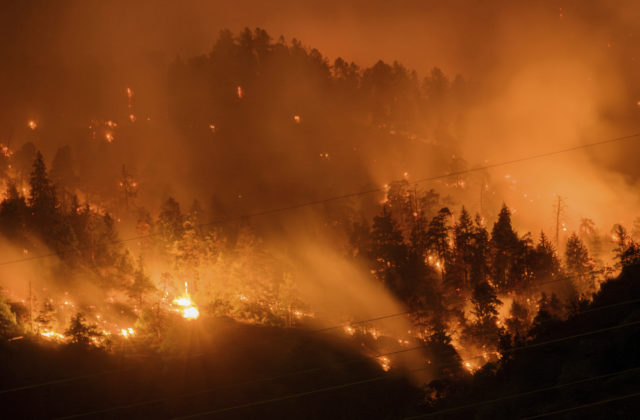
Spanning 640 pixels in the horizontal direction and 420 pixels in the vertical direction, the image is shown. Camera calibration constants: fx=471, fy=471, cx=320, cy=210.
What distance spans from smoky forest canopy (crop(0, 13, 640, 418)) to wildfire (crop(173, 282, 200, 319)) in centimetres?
25

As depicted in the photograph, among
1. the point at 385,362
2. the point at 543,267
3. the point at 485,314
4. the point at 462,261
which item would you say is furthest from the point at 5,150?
the point at 543,267

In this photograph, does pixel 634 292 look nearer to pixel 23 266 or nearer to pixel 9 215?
pixel 23 266

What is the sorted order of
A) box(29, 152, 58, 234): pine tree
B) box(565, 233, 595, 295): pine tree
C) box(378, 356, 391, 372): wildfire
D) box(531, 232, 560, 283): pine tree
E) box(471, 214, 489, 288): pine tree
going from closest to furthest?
box(378, 356, 391, 372): wildfire, box(531, 232, 560, 283): pine tree, box(565, 233, 595, 295): pine tree, box(471, 214, 489, 288): pine tree, box(29, 152, 58, 234): pine tree

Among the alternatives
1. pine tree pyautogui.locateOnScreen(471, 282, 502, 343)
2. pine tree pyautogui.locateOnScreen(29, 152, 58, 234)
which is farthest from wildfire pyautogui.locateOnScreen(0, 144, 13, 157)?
pine tree pyautogui.locateOnScreen(471, 282, 502, 343)

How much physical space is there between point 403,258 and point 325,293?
419 inches

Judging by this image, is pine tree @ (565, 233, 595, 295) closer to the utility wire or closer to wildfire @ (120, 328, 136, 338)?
the utility wire

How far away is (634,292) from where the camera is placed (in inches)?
896

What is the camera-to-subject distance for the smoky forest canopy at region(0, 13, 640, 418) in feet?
134

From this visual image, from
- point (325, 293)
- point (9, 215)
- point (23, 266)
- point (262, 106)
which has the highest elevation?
point (262, 106)

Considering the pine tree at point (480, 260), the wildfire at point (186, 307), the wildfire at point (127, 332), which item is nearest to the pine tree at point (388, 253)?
the pine tree at point (480, 260)

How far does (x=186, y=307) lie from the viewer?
2088 inches

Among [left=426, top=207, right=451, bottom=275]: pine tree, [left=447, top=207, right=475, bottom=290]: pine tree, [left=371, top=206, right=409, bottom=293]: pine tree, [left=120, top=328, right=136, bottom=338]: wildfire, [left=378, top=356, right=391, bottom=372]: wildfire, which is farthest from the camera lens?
→ [left=426, top=207, right=451, bottom=275]: pine tree

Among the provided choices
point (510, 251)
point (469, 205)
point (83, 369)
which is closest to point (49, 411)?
point (83, 369)

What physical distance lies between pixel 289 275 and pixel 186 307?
39.6ft
